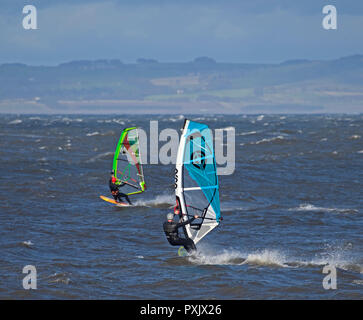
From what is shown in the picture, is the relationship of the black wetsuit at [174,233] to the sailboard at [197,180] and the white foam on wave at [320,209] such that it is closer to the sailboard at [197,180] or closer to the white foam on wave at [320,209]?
the sailboard at [197,180]

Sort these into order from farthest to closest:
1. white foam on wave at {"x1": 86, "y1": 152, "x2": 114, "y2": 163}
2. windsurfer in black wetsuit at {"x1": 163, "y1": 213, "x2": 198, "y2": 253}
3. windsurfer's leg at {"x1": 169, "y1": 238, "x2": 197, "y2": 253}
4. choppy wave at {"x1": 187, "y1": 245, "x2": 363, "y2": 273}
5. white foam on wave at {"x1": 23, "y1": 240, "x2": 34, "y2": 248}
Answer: white foam on wave at {"x1": 86, "y1": 152, "x2": 114, "y2": 163} < white foam on wave at {"x1": 23, "y1": 240, "x2": 34, "y2": 248} < choppy wave at {"x1": 187, "y1": 245, "x2": 363, "y2": 273} < windsurfer's leg at {"x1": 169, "y1": 238, "x2": 197, "y2": 253} < windsurfer in black wetsuit at {"x1": 163, "y1": 213, "x2": 198, "y2": 253}

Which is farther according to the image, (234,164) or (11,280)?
(234,164)

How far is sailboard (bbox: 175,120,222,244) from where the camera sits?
58.9ft

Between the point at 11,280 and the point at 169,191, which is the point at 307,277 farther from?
the point at 169,191

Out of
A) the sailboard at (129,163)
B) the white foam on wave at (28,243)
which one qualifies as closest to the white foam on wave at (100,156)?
the sailboard at (129,163)

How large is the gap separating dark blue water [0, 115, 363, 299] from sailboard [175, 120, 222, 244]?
1110mm

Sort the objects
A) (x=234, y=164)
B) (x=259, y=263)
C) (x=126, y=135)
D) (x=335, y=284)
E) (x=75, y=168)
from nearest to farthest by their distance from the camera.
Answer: (x=335, y=284) → (x=259, y=263) → (x=126, y=135) → (x=75, y=168) → (x=234, y=164)

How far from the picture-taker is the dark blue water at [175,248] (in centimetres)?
1702

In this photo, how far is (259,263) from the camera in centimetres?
1922

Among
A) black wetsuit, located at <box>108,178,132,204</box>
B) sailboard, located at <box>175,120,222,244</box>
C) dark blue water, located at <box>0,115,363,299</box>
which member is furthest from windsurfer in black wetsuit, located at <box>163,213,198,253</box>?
black wetsuit, located at <box>108,178,132,204</box>

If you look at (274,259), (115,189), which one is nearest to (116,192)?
(115,189)

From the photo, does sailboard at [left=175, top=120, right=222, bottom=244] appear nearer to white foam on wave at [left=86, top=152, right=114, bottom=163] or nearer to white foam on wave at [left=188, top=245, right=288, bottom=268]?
white foam on wave at [left=188, top=245, right=288, bottom=268]
